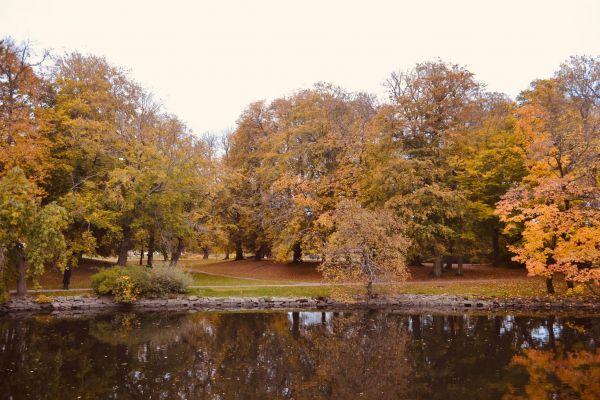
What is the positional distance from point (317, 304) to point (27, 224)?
15751 millimetres

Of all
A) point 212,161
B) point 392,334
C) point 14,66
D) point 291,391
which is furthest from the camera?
point 212,161

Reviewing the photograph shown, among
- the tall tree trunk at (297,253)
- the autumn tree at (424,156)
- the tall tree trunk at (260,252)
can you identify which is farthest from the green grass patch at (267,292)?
the tall tree trunk at (260,252)

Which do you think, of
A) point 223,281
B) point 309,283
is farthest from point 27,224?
point 309,283

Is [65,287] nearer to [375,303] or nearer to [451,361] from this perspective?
[375,303]

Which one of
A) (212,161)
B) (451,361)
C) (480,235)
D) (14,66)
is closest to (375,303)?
(451,361)

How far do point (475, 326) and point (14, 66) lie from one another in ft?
88.9

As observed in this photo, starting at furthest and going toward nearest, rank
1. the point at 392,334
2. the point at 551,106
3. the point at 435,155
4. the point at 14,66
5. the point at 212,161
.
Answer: the point at 212,161
the point at 435,155
the point at 551,106
the point at 14,66
the point at 392,334

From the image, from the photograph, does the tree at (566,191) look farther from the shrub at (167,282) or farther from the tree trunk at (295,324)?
the shrub at (167,282)

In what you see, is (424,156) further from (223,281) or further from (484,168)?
(223,281)

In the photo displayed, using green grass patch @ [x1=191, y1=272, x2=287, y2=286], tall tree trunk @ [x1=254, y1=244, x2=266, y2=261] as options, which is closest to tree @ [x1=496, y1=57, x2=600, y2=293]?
green grass patch @ [x1=191, y1=272, x2=287, y2=286]

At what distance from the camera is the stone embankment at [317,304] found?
2223cm

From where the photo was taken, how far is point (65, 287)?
2497 centimetres

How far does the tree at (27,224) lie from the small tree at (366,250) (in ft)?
45.6

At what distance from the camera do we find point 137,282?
77.2 feet
